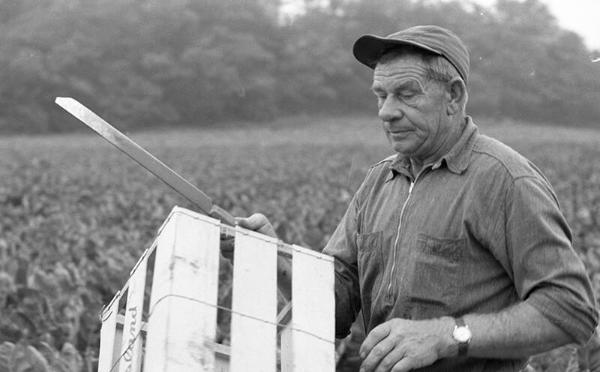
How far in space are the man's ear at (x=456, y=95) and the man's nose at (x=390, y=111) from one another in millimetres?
157

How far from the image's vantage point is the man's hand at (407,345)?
2.46 meters

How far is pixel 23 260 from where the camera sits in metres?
7.48

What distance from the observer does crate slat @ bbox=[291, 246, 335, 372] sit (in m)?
2.36

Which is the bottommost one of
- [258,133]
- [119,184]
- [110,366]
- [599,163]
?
[110,366]

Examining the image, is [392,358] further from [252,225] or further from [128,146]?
[128,146]

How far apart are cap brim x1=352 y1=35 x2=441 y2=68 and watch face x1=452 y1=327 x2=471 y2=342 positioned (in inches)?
29.3

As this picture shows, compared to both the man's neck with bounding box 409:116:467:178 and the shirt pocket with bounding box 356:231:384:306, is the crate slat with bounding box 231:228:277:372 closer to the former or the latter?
the shirt pocket with bounding box 356:231:384:306

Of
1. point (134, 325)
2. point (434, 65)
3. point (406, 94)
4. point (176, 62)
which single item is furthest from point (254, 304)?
point (176, 62)

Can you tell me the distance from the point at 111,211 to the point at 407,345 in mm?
11621

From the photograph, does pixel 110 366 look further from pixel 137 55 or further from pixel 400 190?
pixel 137 55

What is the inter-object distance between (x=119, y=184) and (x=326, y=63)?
101ft

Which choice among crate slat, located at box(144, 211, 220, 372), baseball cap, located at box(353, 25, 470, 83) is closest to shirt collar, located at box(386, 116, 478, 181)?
baseball cap, located at box(353, 25, 470, 83)

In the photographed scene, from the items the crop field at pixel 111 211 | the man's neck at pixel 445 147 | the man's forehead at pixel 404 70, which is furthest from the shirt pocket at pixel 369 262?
the crop field at pixel 111 211

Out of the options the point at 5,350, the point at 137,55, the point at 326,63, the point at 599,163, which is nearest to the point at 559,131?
the point at 326,63
